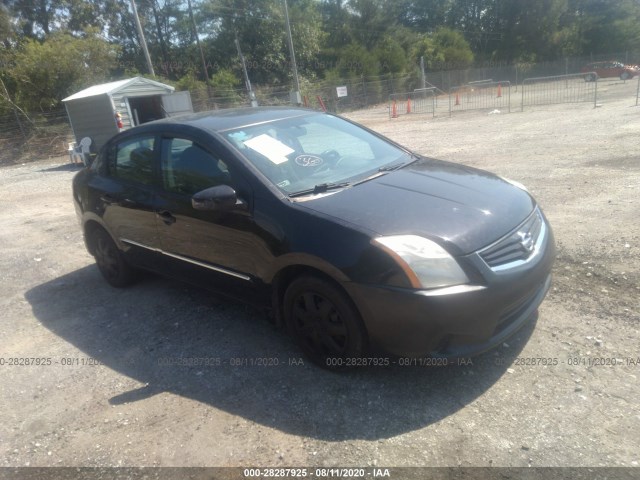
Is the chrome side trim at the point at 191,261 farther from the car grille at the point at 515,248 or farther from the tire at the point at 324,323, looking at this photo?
the car grille at the point at 515,248

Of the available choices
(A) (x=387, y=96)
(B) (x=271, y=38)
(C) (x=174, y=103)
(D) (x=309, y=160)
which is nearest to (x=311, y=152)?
(D) (x=309, y=160)

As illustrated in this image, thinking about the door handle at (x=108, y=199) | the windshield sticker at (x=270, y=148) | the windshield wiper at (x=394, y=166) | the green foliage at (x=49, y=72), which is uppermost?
the green foliage at (x=49, y=72)

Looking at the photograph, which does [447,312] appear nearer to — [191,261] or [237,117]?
[191,261]

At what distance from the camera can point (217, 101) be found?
28.5 meters

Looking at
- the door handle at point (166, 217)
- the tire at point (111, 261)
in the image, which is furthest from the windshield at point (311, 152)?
the tire at point (111, 261)

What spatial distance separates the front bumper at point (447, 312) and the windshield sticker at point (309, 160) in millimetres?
1218

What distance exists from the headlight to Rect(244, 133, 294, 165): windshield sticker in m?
1.21

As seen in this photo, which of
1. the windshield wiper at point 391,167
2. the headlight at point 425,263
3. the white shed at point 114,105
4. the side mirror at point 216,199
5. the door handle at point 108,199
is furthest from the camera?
the white shed at point 114,105

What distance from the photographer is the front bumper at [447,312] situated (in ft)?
8.93

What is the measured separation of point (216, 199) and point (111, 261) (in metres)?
2.32

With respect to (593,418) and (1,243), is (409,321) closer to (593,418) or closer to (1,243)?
(593,418)

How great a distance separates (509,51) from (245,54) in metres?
34.7

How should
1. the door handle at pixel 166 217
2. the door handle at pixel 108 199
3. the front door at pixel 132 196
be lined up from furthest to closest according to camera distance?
the door handle at pixel 108 199, the front door at pixel 132 196, the door handle at pixel 166 217

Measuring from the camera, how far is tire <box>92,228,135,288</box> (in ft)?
16.3
